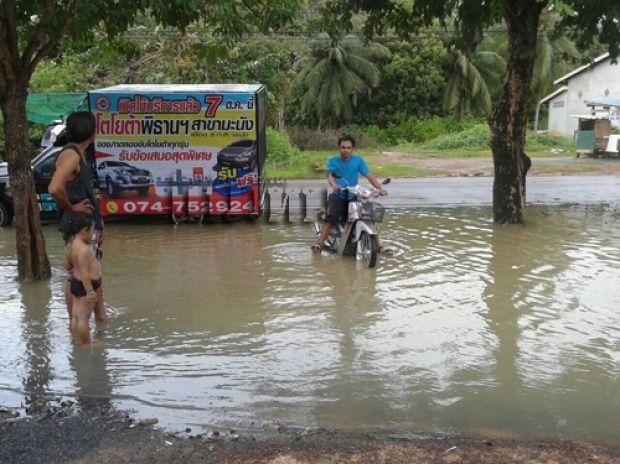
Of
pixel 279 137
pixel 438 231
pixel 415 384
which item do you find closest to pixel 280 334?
pixel 415 384

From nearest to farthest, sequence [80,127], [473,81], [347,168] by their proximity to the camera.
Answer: [80,127]
[347,168]
[473,81]

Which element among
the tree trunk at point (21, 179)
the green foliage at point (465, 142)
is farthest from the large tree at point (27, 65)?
the green foliage at point (465, 142)

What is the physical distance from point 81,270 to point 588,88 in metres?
39.0

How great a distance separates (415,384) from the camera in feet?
17.2

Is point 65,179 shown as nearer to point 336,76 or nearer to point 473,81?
point 336,76

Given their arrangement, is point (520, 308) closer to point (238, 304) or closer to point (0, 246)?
point (238, 304)

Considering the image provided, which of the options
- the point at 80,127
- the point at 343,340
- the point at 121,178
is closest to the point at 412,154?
the point at 121,178

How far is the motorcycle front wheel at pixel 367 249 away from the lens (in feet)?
29.6

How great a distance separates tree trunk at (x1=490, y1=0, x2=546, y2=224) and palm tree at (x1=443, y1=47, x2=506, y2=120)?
27968 mm

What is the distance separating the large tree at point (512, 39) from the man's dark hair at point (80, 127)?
6.36 m

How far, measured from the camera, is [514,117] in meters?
12.0

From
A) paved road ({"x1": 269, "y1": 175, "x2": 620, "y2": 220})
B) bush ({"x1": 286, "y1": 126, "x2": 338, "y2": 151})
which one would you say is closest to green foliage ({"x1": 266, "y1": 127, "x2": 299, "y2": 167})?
paved road ({"x1": 269, "y1": 175, "x2": 620, "y2": 220})

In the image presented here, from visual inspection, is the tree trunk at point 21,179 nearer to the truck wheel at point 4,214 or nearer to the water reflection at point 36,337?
the water reflection at point 36,337

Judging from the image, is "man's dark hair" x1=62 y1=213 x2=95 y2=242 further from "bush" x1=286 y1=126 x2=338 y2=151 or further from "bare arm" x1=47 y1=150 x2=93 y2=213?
"bush" x1=286 y1=126 x2=338 y2=151
